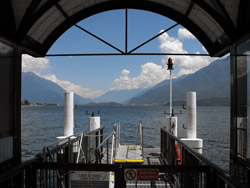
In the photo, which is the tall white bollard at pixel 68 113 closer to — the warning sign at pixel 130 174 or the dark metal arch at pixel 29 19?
the dark metal arch at pixel 29 19

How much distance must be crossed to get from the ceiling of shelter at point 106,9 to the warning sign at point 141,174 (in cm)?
272

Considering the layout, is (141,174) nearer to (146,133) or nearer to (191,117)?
(191,117)

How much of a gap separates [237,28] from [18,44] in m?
4.00

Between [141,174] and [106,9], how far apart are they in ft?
12.9

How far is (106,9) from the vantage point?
5.53 meters

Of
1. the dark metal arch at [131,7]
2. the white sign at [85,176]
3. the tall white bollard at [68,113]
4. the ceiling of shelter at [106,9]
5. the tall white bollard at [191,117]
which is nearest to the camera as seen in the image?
the white sign at [85,176]

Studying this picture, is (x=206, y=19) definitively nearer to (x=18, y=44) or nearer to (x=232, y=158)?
(x=232, y=158)

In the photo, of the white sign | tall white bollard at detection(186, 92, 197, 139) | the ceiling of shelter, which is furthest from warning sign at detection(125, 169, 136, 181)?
tall white bollard at detection(186, 92, 197, 139)

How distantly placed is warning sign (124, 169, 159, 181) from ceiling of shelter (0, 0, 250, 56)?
272cm

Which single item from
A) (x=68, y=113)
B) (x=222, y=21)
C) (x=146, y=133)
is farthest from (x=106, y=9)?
(x=146, y=133)

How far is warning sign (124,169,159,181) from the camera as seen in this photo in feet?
11.1

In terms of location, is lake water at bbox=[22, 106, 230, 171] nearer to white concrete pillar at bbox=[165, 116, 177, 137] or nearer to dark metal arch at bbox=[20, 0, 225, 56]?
white concrete pillar at bbox=[165, 116, 177, 137]

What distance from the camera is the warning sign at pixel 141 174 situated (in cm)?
339

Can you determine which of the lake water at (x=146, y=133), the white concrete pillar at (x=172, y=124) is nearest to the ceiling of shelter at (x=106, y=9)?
the white concrete pillar at (x=172, y=124)
